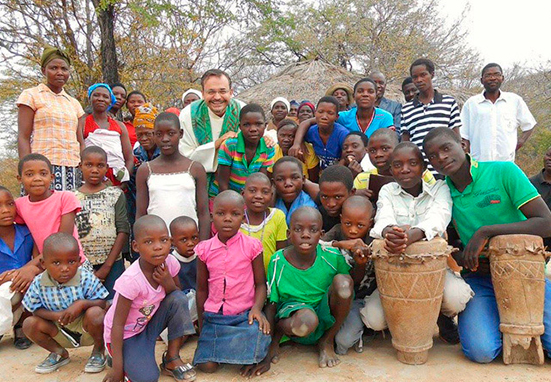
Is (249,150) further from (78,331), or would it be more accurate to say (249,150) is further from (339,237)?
(78,331)

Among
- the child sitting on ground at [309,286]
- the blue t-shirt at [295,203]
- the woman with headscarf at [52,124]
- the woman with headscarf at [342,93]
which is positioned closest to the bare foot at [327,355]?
the child sitting on ground at [309,286]

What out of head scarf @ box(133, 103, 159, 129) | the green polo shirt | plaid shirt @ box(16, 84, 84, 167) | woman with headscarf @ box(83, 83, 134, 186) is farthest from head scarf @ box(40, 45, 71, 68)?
the green polo shirt

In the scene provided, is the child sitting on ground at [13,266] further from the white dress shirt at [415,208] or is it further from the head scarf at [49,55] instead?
the white dress shirt at [415,208]

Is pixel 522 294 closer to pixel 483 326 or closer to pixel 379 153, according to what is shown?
pixel 483 326

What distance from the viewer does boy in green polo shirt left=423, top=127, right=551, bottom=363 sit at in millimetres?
2623

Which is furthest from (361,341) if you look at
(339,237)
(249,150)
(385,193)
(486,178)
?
(249,150)

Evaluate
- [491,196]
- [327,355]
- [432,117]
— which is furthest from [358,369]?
[432,117]

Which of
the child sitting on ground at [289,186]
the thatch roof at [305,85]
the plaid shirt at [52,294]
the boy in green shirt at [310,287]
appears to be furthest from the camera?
the thatch roof at [305,85]

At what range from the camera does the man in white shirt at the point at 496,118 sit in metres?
4.83

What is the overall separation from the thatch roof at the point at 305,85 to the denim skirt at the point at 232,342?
5.99m

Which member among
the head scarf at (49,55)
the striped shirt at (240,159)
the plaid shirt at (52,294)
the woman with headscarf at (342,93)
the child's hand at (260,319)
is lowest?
the child's hand at (260,319)

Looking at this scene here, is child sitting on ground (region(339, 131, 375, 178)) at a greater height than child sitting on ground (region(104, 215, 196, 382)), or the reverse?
child sitting on ground (region(339, 131, 375, 178))

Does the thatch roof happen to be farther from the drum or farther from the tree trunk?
the drum

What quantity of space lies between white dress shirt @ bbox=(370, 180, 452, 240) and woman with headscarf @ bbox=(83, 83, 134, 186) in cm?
242
